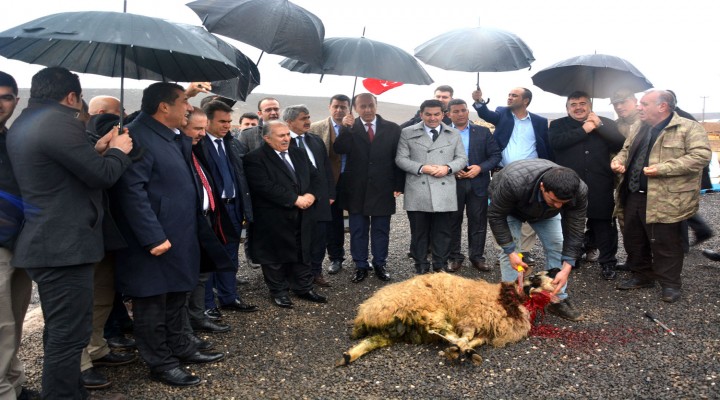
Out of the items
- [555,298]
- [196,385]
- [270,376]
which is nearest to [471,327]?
[555,298]

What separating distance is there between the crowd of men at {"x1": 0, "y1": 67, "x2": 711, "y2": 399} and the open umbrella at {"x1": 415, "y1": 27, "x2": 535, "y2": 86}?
557 mm

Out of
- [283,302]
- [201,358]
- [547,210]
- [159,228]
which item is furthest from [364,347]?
[547,210]

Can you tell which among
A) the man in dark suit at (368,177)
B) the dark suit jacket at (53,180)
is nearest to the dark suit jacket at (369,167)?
the man in dark suit at (368,177)

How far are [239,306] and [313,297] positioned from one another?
0.82 meters

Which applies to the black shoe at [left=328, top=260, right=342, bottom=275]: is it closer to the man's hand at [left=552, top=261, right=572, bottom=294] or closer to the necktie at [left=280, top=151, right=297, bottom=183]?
the necktie at [left=280, top=151, right=297, bottom=183]

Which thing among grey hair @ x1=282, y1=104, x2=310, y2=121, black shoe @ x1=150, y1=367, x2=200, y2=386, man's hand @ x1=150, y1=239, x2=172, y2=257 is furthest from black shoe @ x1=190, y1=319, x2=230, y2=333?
grey hair @ x1=282, y1=104, x2=310, y2=121

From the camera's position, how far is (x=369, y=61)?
5520 mm

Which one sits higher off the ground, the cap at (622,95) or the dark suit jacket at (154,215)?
the cap at (622,95)

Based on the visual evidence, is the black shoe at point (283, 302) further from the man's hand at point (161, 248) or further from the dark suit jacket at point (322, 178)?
the man's hand at point (161, 248)

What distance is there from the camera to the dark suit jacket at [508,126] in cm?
672

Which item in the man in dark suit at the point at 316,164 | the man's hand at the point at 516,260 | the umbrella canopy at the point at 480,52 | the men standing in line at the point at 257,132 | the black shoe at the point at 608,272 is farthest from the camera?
the black shoe at the point at 608,272

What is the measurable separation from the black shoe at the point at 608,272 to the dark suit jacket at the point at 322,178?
3561 millimetres

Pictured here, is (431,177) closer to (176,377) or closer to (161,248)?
(161,248)

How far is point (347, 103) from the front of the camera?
7.12 metres
